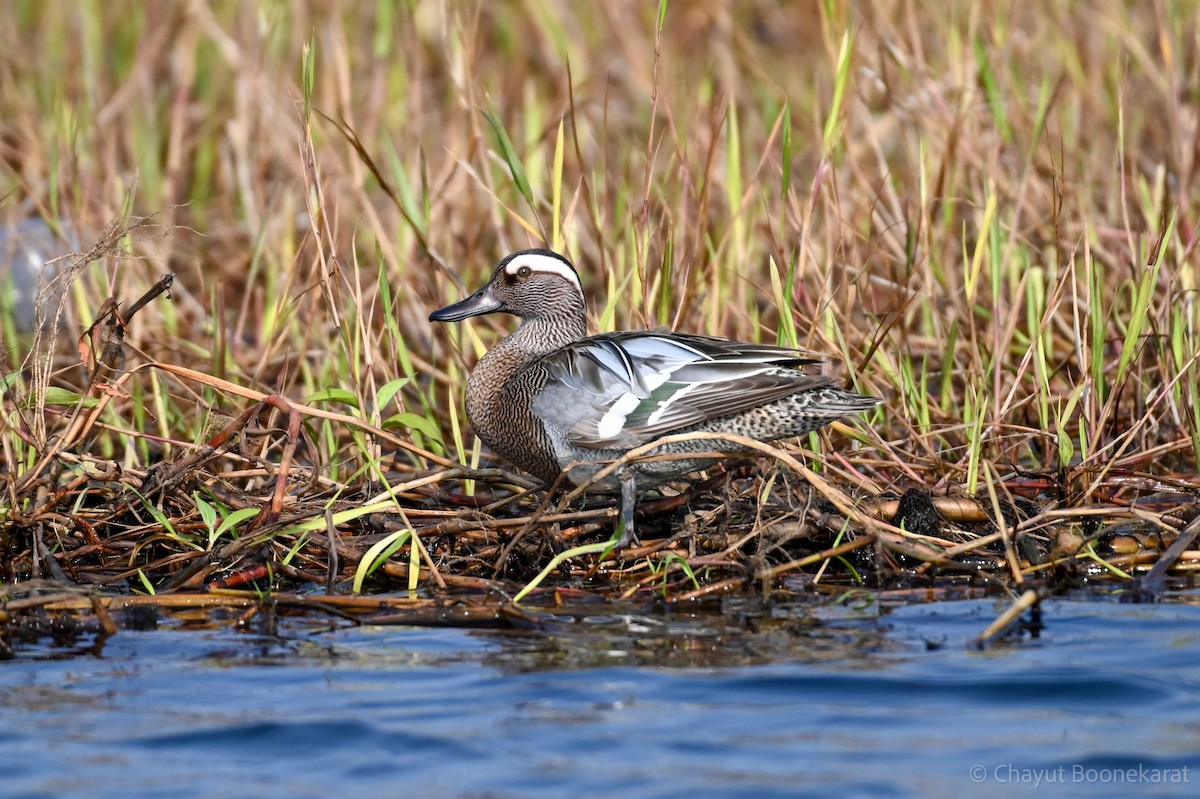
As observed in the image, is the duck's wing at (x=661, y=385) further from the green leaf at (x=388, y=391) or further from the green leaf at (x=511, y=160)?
the green leaf at (x=511, y=160)

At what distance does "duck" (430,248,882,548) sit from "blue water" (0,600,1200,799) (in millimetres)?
606

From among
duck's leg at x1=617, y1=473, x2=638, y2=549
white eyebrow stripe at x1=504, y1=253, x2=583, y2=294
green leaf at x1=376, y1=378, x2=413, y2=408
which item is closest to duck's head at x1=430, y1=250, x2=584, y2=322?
white eyebrow stripe at x1=504, y1=253, x2=583, y2=294

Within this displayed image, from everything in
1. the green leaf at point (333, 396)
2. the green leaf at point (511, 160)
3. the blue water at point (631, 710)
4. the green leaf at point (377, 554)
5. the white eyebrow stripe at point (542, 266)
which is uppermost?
the green leaf at point (511, 160)

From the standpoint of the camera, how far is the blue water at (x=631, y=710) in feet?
10.2

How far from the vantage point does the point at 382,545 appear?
4.33 meters

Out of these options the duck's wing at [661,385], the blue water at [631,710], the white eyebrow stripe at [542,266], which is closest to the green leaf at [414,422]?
the duck's wing at [661,385]

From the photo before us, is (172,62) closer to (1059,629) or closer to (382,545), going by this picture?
(382,545)

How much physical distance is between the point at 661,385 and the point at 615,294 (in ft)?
2.69

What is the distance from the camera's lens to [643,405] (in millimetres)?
4578

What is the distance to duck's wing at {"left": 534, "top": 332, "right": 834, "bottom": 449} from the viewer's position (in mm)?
4512

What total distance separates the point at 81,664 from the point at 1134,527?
3007 millimetres

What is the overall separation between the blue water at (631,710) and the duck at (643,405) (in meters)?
0.61

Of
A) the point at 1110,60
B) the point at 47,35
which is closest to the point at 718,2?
the point at 1110,60

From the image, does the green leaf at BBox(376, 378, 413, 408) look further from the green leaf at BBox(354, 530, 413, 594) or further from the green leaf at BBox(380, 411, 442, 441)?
the green leaf at BBox(354, 530, 413, 594)
